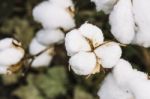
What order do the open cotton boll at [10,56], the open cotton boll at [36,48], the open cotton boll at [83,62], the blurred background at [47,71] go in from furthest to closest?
the blurred background at [47,71]
the open cotton boll at [36,48]
the open cotton boll at [10,56]
the open cotton boll at [83,62]

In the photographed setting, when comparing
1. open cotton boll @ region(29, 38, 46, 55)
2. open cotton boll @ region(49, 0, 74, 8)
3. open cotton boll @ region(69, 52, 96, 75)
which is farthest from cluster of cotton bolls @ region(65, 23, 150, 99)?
open cotton boll @ region(29, 38, 46, 55)

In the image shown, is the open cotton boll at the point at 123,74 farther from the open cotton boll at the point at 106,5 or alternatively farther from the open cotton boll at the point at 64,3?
the open cotton boll at the point at 64,3

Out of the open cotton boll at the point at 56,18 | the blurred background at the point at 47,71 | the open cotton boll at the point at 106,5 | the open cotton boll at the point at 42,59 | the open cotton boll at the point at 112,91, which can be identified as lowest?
the blurred background at the point at 47,71

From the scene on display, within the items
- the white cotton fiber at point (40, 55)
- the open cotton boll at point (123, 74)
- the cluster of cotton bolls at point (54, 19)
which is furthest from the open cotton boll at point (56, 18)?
the open cotton boll at point (123, 74)

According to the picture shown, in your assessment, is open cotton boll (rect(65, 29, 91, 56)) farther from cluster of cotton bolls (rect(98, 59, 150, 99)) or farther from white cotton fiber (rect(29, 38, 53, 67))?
white cotton fiber (rect(29, 38, 53, 67))

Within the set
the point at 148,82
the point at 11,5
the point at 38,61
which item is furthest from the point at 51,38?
the point at 11,5

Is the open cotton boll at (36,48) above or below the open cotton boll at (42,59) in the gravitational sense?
above
